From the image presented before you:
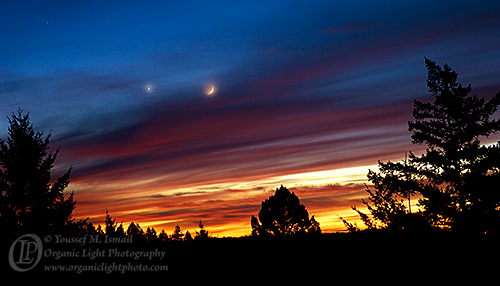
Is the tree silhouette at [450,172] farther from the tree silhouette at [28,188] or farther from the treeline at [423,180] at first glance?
the tree silhouette at [28,188]

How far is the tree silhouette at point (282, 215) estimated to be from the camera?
48.7 m

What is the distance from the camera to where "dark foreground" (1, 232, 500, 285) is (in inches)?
302

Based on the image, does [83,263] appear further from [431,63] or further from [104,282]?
[431,63]

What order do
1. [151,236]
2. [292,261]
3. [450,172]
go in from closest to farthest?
[292,261] → [450,172] → [151,236]

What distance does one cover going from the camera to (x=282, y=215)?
1940 inches

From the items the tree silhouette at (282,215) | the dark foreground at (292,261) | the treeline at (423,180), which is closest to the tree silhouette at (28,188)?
the treeline at (423,180)

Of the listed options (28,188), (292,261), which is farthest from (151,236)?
(292,261)

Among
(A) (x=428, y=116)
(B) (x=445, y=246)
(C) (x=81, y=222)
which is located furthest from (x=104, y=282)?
(A) (x=428, y=116)

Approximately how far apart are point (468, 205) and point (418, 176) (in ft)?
11.2

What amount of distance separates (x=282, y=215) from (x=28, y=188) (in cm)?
3240

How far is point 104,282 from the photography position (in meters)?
7.59

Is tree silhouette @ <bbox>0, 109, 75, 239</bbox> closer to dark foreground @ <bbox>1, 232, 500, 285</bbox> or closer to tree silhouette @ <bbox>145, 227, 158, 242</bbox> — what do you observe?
tree silhouette @ <bbox>145, 227, 158, 242</bbox>

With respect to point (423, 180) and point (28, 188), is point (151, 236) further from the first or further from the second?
point (423, 180)

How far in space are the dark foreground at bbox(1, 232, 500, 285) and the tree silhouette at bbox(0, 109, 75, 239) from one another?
16.8m
